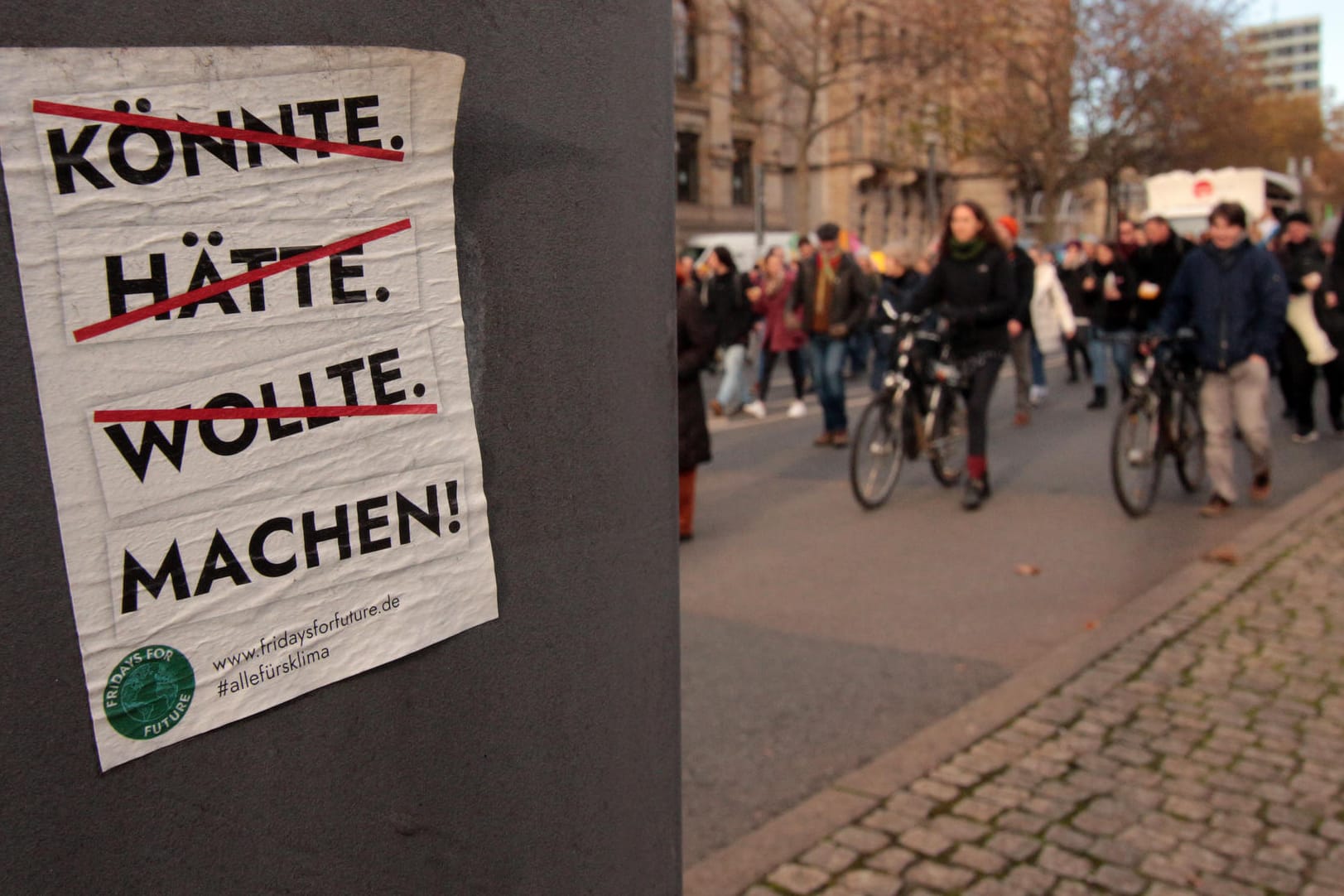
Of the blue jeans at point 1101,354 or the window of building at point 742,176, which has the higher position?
the window of building at point 742,176

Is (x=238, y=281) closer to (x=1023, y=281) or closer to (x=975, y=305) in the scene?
(x=975, y=305)

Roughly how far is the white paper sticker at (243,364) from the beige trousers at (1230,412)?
289 inches

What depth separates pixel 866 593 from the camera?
632 cm

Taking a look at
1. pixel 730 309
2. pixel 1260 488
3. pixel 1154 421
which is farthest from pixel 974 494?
pixel 730 309

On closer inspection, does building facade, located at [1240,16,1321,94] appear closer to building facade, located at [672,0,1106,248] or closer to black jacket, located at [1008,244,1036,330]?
building facade, located at [672,0,1106,248]

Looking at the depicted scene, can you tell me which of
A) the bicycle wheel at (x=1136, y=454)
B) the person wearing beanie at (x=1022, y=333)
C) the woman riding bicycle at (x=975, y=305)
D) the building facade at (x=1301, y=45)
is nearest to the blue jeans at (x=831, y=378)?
the person wearing beanie at (x=1022, y=333)

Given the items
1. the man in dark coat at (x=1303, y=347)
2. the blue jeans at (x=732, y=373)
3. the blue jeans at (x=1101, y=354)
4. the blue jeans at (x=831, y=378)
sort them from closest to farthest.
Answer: the man in dark coat at (x=1303, y=347) < the blue jeans at (x=831, y=378) < the blue jeans at (x=1101, y=354) < the blue jeans at (x=732, y=373)

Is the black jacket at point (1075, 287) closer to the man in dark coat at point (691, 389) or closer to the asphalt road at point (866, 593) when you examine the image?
the asphalt road at point (866, 593)

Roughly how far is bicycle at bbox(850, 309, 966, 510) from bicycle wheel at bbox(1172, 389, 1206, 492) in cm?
141

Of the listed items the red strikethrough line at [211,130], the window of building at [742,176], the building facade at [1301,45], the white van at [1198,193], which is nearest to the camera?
the red strikethrough line at [211,130]

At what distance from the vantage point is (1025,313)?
8.82 meters

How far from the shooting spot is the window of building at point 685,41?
126 ft

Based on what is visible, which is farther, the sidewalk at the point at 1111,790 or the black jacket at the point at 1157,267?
the black jacket at the point at 1157,267

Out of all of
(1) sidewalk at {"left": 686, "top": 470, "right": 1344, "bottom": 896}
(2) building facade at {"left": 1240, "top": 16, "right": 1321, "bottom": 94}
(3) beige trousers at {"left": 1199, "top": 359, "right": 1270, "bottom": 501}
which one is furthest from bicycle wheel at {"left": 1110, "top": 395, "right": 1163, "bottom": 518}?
(2) building facade at {"left": 1240, "top": 16, "right": 1321, "bottom": 94}
